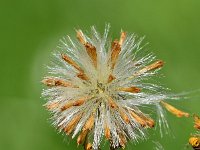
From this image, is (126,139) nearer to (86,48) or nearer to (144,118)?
(144,118)

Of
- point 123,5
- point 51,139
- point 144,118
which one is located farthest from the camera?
point 123,5

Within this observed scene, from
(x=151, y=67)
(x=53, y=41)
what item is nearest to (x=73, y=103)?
(x=151, y=67)

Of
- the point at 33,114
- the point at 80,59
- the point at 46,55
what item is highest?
the point at 46,55

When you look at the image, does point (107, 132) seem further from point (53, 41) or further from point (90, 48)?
point (53, 41)

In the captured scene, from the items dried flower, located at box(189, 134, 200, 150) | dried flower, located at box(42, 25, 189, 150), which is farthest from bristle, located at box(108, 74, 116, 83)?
dried flower, located at box(189, 134, 200, 150)

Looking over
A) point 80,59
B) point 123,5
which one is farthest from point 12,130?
point 80,59

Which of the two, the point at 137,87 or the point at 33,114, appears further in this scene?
the point at 33,114

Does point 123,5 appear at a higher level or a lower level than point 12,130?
higher
